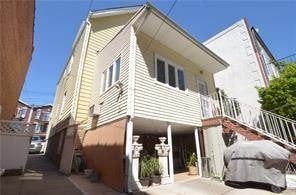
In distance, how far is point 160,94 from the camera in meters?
6.98

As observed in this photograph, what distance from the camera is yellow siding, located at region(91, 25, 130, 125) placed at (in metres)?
6.26

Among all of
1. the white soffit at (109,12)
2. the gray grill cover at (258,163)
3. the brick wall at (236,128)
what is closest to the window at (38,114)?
the white soffit at (109,12)

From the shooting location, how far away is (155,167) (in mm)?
6043

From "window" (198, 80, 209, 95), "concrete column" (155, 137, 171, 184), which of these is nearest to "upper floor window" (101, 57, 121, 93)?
"concrete column" (155, 137, 171, 184)

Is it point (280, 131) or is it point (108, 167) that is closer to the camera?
point (108, 167)

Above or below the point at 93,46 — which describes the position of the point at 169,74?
below

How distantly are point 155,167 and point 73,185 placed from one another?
2.72m

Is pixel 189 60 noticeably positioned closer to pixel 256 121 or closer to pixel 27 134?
pixel 256 121

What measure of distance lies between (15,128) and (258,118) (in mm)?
10777

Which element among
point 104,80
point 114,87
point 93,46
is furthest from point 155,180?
point 93,46

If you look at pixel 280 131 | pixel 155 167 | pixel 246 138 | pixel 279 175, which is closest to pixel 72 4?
pixel 155 167

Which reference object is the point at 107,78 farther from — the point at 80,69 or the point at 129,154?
the point at 129,154

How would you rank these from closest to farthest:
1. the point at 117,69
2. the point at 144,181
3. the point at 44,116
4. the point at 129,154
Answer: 1. the point at 129,154
2. the point at 144,181
3. the point at 117,69
4. the point at 44,116

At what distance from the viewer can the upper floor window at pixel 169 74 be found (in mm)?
7512
